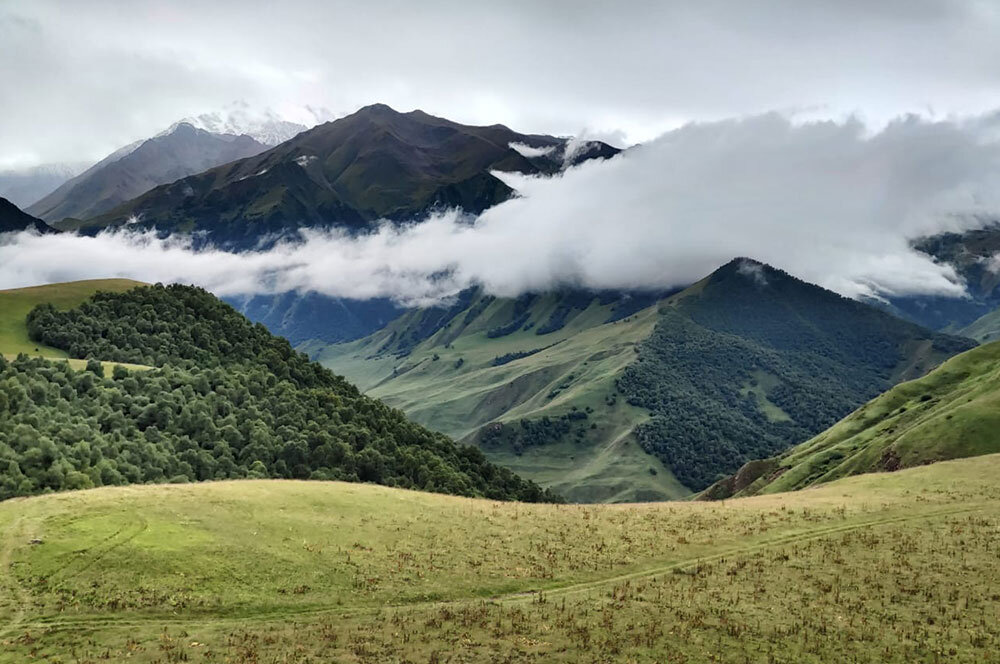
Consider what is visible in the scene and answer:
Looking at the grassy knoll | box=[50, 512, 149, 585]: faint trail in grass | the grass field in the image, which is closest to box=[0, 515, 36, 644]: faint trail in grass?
the grass field

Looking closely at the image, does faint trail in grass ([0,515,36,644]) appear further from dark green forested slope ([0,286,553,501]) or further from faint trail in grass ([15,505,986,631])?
dark green forested slope ([0,286,553,501])

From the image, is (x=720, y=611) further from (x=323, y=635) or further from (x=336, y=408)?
(x=336, y=408)

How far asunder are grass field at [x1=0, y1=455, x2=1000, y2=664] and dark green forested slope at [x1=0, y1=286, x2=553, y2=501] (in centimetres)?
4031

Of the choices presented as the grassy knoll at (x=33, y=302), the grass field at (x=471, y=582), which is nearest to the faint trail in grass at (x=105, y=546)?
the grass field at (x=471, y=582)

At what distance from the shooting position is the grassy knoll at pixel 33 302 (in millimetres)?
150125

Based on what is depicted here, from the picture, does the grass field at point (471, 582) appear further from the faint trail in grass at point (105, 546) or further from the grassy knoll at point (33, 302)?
the grassy knoll at point (33, 302)

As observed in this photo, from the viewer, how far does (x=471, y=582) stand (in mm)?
44406

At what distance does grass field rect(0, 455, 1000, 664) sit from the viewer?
35.2 meters

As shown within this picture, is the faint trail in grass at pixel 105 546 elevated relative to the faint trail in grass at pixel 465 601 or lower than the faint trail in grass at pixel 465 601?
elevated

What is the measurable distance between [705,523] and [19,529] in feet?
159

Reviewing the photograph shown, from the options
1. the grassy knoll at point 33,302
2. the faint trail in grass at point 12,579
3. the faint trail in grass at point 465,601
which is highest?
the grassy knoll at point 33,302

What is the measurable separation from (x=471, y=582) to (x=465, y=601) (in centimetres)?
273

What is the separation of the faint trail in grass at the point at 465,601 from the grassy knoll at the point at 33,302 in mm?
128928

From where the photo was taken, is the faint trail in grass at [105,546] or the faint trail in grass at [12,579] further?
the faint trail in grass at [105,546]
